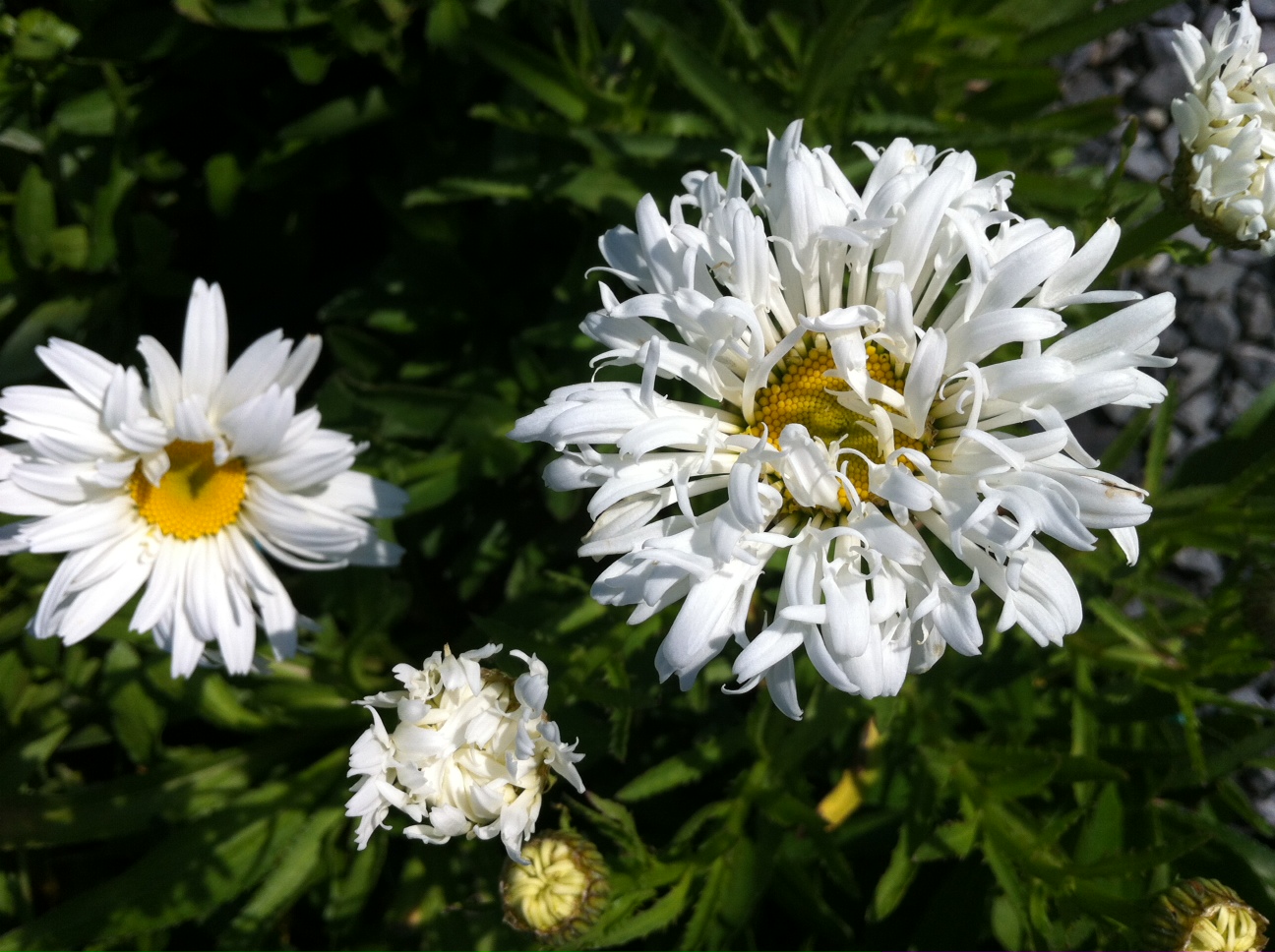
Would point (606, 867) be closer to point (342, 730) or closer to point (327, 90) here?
point (342, 730)

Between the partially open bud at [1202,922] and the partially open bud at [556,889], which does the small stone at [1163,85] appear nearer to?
the partially open bud at [1202,922]

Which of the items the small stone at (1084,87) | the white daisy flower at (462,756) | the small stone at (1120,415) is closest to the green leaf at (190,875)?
the white daisy flower at (462,756)

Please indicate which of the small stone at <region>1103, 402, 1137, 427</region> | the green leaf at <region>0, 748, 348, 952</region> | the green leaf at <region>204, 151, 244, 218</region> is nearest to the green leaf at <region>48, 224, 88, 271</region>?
the green leaf at <region>204, 151, 244, 218</region>

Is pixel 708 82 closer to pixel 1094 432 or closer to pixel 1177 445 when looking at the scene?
pixel 1094 432

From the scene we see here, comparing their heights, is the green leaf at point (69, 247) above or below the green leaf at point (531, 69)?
below

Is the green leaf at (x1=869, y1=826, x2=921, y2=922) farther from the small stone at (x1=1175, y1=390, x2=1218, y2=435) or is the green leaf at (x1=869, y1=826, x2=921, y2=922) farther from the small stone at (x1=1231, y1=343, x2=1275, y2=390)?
the small stone at (x1=1231, y1=343, x2=1275, y2=390)

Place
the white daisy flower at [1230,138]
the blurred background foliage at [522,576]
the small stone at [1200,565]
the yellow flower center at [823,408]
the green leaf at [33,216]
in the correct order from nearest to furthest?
the yellow flower center at [823,408] → the white daisy flower at [1230,138] → the blurred background foliage at [522,576] → the green leaf at [33,216] → the small stone at [1200,565]

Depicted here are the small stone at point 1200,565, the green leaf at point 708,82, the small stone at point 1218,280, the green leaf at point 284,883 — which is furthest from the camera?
the small stone at point 1218,280
